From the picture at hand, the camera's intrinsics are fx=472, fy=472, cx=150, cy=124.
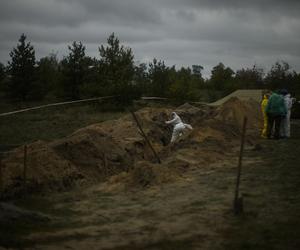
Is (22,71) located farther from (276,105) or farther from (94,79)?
(276,105)

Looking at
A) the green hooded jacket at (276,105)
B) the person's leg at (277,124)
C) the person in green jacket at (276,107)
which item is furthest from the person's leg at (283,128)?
the green hooded jacket at (276,105)

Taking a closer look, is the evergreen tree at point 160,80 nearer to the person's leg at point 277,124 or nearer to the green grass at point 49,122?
the green grass at point 49,122

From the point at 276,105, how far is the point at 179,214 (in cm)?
863

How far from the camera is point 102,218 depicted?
9.02 m

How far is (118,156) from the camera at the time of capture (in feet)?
50.8

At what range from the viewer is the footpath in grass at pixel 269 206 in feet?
22.8

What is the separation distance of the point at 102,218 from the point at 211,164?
5379mm

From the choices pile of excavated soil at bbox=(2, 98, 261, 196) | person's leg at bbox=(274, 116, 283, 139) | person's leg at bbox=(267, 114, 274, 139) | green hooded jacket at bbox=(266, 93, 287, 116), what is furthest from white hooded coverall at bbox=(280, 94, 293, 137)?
pile of excavated soil at bbox=(2, 98, 261, 196)

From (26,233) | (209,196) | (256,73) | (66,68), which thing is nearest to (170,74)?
(66,68)

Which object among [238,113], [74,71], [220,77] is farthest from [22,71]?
[220,77]

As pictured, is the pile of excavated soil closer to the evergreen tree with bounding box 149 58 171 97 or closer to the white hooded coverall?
the white hooded coverall

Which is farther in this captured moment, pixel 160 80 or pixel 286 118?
pixel 160 80

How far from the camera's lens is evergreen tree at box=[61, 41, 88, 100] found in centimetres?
3425

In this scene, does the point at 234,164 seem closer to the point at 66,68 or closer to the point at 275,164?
the point at 275,164
